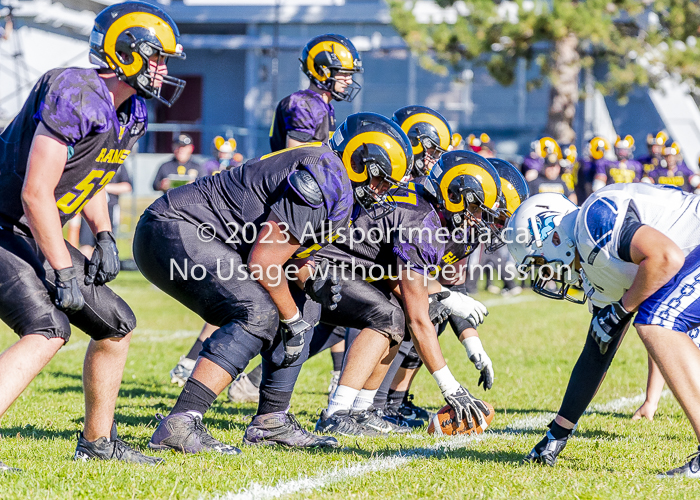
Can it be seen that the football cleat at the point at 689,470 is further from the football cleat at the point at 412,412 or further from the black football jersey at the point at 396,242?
the football cleat at the point at 412,412

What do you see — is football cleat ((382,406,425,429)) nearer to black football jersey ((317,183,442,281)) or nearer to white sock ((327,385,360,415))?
white sock ((327,385,360,415))

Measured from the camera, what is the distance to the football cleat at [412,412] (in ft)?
18.8

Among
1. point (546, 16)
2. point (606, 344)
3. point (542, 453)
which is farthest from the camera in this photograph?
point (546, 16)

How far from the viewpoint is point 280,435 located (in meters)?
4.61

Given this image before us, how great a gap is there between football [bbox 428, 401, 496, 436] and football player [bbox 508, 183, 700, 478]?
99 centimetres

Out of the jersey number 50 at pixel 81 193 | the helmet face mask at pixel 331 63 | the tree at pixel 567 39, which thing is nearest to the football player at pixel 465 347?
the helmet face mask at pixel 331 63

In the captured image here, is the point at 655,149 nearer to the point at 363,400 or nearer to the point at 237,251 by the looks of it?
the point at 363,400

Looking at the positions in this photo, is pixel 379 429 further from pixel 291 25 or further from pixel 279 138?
pixel 291 25

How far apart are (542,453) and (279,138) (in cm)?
296

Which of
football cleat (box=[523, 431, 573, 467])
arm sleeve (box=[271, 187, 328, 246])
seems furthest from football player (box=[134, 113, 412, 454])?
football cleat (box=[523, 431, 573, 467])

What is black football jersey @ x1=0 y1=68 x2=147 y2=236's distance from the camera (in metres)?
3.52

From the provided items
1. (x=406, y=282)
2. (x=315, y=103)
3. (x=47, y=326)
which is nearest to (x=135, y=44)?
(x=47, y=326)

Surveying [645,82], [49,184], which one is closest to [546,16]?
[645,82]

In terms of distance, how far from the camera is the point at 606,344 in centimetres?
387
